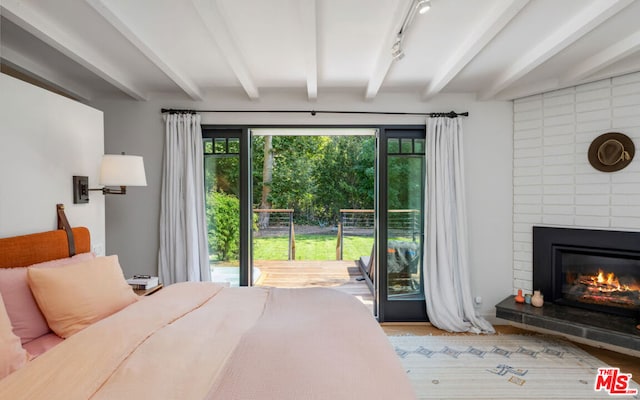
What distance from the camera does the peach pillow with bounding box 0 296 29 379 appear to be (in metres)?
1.17

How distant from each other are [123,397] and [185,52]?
2.35 meters

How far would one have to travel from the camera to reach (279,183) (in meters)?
8.08

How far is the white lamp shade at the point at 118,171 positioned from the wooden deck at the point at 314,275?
8.88ft

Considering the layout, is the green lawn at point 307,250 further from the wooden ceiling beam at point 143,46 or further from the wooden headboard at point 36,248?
the wooden headboard at point 36,248

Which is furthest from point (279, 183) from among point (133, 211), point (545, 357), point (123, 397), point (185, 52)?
point (123, 397)

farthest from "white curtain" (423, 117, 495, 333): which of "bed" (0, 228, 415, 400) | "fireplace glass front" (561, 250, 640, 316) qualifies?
"bed" (0, 228, 415, 400)

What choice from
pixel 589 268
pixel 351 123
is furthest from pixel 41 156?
pixel 589 268

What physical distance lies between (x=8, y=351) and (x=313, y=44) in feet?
7.30

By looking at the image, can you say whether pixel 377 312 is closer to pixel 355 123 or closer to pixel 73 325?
pixel 355 123

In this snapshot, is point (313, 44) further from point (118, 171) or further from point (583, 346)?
point (583, 346)

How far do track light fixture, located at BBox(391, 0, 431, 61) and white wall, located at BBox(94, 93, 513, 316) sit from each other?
1207mm

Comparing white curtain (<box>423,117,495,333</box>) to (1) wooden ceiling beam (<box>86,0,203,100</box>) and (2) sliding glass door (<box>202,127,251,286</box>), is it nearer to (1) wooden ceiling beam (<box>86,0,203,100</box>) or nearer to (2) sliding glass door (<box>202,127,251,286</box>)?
(2) sliding glass door (<box>202,127,251,286</box>)

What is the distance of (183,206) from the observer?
3.18 metres

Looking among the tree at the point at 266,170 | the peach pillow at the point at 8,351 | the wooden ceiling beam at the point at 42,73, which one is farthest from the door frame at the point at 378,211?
the tree at the point at 266,170
